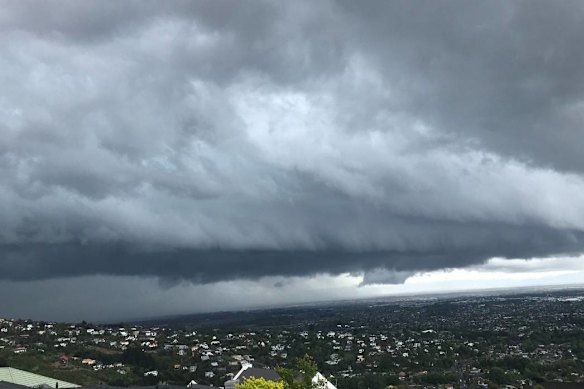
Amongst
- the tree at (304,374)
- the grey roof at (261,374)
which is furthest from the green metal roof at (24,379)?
the tree at (304,374)

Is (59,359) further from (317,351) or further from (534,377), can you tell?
(534,377)

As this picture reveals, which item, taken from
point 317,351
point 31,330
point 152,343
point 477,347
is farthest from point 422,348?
point 31,330

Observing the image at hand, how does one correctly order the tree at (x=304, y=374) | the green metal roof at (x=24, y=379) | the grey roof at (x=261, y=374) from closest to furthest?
the tree at (x=304, y=374) < the grey roof at (x=261, y=374) < the green metal roof at (x=24, y=379)

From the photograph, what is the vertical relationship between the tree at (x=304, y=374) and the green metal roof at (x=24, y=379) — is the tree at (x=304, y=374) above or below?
above

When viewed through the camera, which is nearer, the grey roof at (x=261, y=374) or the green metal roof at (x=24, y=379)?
the grey roof at (x=261, y=374)

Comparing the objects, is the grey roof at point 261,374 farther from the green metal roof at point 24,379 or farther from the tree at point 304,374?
the tree at point 304,374

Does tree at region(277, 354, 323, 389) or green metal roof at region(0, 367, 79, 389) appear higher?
tree at region(277, 354, 323, 389)

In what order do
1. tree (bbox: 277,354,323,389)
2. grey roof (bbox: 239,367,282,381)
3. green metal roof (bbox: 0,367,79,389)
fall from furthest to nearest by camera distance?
green metal roof (bbox: 0,367,79,389)
grey roof (bbox: 239,367,282,381)
tree (bbox: 277,354,323,389)

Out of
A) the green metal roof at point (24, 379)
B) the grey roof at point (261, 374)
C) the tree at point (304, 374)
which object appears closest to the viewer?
the tree at point (304, 374)

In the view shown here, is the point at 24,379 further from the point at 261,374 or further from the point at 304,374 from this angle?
the point at 304,374

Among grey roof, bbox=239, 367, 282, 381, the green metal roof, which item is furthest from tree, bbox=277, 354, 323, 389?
the green metal roof

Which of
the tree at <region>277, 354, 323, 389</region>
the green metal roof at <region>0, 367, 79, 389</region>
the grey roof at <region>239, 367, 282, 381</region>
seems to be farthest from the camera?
the green metal roof at <region>0, 367, 79, 389</region>

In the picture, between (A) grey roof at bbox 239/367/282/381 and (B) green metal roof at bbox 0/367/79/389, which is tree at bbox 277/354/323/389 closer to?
(A) grey roof at bbox 239/367/282/381
